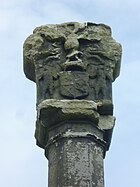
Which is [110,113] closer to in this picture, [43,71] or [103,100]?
[103,100]

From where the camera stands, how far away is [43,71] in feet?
21.1

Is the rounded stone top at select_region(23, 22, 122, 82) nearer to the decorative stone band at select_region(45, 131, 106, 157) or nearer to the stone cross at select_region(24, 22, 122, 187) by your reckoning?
the stone cross at select_region(24, 22, 122, 187)

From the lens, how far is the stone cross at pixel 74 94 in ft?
19.3

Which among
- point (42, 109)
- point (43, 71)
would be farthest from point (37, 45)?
point (42, 109)

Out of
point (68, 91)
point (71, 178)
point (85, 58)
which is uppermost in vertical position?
point (85, 58)

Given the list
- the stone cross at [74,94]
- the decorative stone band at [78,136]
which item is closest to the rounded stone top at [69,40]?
the stone cross at [74,94]

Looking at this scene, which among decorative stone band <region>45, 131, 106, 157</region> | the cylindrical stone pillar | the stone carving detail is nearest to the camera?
the cylindrical stone pillar

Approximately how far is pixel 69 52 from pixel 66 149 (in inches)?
45.0

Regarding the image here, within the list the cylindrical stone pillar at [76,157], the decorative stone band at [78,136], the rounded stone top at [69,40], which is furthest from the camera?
the rounded stone top at [69,40]

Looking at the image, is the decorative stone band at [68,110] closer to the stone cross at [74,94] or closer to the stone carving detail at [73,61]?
the stone cross at [74,94]

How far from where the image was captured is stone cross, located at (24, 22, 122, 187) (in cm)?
588

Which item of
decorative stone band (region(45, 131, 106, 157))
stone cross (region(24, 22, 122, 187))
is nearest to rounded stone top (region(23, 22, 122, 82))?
stone cross (region(24, 22, 122, 187))

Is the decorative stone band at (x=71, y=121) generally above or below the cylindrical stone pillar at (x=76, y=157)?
above

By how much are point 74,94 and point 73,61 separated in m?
0.39
